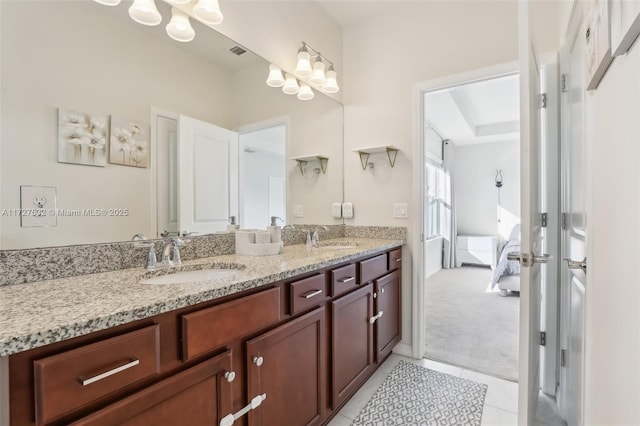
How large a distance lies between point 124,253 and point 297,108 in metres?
1.53

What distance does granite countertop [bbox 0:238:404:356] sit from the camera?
1.96 ft

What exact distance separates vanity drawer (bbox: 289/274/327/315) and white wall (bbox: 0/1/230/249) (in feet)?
2.32

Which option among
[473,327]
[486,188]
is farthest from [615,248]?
[486,188]

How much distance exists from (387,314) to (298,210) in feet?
3.23

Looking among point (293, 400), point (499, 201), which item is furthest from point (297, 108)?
point (499, 201)

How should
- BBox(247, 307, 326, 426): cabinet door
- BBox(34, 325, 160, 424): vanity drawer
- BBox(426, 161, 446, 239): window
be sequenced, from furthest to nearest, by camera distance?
BBox(426, 161, 446, 239): window < BBox(247, 307, 326, 426): cabinet door < BBox(34, 325, 160, 424): vanity drawer

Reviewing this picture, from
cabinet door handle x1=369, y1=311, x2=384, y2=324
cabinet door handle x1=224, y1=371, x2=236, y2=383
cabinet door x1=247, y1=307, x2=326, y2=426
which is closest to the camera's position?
cabinet door handle x1=224, y1=371, x2=236, y2=383

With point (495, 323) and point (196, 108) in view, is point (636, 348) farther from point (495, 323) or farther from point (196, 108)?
point (495, 323)

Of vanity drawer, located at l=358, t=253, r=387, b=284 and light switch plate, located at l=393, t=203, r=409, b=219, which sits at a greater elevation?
light switch plate, located at l=393, t=203, r=409, b=219

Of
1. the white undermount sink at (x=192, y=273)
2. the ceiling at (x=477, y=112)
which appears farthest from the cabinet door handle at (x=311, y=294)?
the ceiling at (x=477, y=112)

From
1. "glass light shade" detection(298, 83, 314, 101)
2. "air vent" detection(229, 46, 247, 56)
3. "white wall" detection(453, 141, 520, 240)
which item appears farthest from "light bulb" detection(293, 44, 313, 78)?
"white wall" detection(453, 141, 520, 240)

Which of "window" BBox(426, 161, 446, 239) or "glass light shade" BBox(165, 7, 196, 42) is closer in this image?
"glass light shade" BBox(165, 7, 196, 42)

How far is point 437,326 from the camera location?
9.46 feet

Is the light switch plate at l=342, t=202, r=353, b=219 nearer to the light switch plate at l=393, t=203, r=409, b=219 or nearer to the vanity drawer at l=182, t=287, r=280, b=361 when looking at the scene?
the light switch plate at l=393, t=203, r=409, b=219
